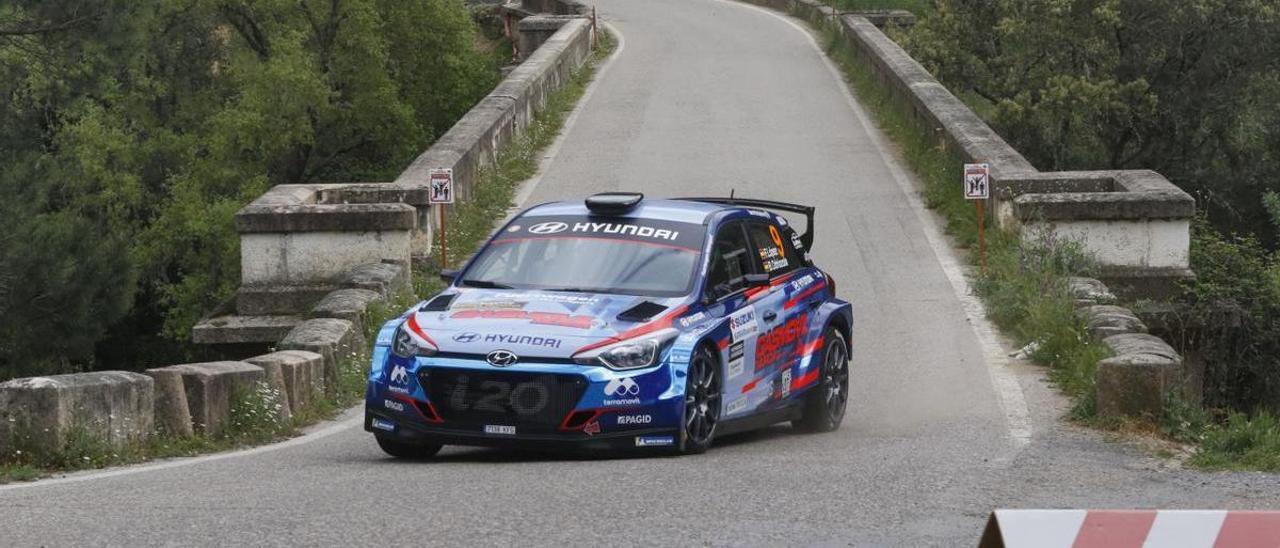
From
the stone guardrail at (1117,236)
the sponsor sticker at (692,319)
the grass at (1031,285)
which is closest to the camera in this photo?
the sponsor sticker at (692,319)

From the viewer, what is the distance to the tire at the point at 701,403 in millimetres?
10687

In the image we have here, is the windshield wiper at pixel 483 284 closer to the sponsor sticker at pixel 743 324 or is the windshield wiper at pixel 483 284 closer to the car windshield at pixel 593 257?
the car windshield at pixel 593 257

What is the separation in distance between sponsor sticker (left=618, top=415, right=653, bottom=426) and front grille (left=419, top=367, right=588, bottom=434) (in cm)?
26

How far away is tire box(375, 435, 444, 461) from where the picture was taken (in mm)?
10750

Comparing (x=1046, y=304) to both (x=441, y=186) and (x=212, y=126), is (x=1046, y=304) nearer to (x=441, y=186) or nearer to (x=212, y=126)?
(x=441, y=186)

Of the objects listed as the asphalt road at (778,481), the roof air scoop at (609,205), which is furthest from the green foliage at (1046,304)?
the roof air scoop at (609,205)

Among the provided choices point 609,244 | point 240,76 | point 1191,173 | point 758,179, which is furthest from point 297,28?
point 609,244

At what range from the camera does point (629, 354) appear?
1043 centimetres

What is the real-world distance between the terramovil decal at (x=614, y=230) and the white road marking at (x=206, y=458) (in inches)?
69.9

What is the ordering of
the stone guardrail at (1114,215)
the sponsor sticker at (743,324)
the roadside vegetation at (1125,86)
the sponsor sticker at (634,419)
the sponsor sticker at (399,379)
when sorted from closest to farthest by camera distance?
the sponsor sticker at (634,419), the sponsor sticker at (399,379), the sponsor sticker at (743,324), the stone guardrail at (1114,215), the roadside vegetation at (1125,86)

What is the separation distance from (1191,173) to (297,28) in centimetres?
2206

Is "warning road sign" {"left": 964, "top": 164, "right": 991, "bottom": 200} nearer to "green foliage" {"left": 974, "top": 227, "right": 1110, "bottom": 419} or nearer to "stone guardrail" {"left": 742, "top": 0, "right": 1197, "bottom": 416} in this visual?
"stone guardrail" {"left": 742, "top": 0, "right": 1197, "bottom": 416}

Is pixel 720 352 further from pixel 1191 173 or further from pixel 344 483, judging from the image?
pixel 1191 173

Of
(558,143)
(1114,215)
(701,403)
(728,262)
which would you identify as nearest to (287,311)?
(728,262)
